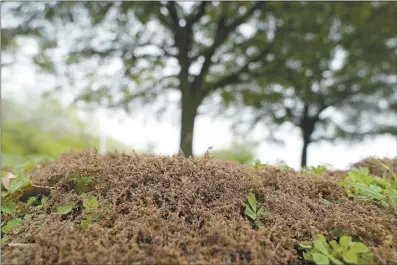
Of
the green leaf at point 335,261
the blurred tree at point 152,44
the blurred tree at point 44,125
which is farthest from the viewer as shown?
the blurred tree at point 44,125

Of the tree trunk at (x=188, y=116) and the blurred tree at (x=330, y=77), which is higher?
the blurred tree at (x=330, y=77)

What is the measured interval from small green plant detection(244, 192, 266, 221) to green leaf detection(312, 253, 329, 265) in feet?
1.02

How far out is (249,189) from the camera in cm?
173

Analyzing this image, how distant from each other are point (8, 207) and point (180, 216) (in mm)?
924

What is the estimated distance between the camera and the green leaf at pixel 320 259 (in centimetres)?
127

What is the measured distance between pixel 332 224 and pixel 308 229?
117 mm

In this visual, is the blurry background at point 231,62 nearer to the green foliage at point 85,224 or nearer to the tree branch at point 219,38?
the tree branch at point 219,38

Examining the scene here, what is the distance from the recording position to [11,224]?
1609 millimetres

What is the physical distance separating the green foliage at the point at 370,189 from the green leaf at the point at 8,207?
177 centimetres

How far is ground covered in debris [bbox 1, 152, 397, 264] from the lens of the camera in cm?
127

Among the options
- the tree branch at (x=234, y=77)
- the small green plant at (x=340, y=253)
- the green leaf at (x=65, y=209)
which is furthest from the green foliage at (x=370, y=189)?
the tree branch at (x=234, y=77)

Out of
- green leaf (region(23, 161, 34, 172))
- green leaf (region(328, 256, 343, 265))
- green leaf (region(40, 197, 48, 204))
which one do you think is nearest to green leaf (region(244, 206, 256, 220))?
green leaf (region(328, 256, 343, 265))

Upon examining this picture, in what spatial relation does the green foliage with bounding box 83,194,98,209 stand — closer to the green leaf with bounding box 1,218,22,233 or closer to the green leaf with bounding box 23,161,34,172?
the green leaf with bounding box 1,218,22,233

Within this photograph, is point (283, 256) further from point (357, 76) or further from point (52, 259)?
point (357, 76)
